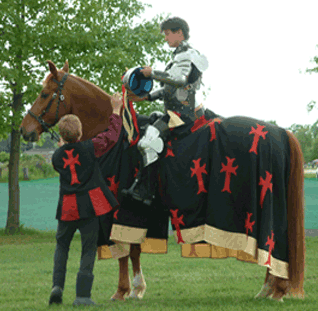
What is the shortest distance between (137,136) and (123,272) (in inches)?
60.5

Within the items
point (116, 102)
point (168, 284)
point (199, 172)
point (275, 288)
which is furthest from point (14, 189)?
point (275, 288)

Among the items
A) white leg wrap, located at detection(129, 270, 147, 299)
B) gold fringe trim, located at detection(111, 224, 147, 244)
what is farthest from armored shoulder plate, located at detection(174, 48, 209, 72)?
white leg wrap, located at detection(129, 270, 147, 299)

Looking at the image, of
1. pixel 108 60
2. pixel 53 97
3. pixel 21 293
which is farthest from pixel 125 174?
pixel 108 60

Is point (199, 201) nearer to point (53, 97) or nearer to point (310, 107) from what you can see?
point (53, 97)

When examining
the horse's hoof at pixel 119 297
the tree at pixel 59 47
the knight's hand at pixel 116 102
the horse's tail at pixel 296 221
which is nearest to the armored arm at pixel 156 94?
the knight's hand at pixel 116 102

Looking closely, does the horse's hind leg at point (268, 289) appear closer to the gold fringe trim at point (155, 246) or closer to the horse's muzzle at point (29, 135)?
the gold fringe trim at point (155, 246)

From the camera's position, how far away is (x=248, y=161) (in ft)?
15.0

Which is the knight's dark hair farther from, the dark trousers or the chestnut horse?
the dark trousers

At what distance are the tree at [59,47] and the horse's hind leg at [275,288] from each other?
26.9 ft

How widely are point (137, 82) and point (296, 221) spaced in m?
2.21

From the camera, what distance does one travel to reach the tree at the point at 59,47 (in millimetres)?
12164

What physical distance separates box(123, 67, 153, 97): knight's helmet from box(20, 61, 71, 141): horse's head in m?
0.68

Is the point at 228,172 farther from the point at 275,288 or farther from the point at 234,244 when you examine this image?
the point at 275,288

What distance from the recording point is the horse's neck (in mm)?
4949
